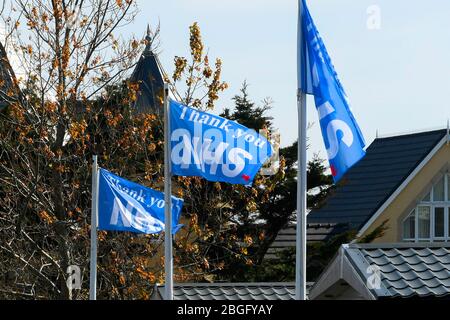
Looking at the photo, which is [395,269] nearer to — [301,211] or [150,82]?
[301,211]

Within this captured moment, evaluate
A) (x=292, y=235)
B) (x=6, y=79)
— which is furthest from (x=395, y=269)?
(x=292, y=235)

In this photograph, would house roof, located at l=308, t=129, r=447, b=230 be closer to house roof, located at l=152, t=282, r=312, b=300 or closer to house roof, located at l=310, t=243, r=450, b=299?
house roof, located at l=152, t=282, r=312, b=300

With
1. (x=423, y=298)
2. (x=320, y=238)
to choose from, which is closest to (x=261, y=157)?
(x=423, y=298)

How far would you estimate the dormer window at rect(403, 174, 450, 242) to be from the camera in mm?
36188

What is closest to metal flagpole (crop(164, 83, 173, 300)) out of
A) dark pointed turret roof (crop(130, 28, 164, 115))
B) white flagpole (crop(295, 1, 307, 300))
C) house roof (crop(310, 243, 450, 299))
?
white flagpole (crop(295, 1, 307, 300))

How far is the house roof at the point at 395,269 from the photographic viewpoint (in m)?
11.4

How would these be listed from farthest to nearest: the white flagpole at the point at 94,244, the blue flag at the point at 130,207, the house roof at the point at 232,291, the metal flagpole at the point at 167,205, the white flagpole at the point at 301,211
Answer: the white flagpole at the point at 94,244 < the house roof at the point at 232,291 < the blue flag at the point at 130,207 < the metal flagpole at the point at 167,205 < the white flagpole at the point at 301,211

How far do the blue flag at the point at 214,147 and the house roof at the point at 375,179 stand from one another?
19.7 metres

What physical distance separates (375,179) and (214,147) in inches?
906

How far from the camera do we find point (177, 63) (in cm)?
2388

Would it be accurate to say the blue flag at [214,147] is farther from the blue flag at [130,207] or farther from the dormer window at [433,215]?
the dormer window at [433,215]

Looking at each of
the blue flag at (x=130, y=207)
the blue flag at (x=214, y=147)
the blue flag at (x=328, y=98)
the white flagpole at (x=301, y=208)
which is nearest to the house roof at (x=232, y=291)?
the blue flag at (x=130, y=207)
